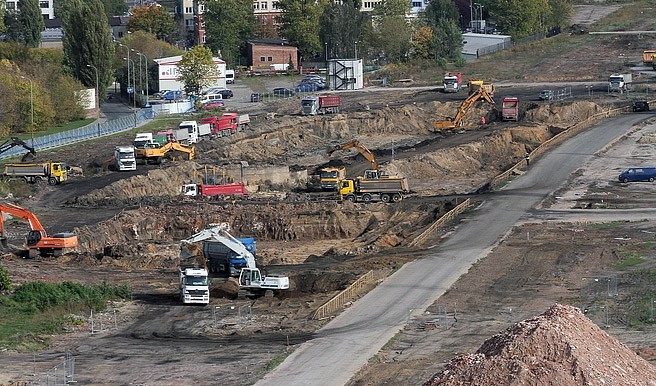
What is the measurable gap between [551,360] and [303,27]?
141 m

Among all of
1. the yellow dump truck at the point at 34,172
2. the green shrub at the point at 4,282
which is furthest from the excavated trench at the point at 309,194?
the green shrub at the point at 4,282

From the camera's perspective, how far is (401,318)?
4597 centimetres

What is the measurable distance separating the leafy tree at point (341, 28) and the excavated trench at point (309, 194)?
38.2 meters

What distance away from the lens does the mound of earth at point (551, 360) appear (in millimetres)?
22562

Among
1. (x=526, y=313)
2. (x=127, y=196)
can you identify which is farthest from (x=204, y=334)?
(x=127, y=196)

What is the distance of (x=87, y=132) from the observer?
104 m

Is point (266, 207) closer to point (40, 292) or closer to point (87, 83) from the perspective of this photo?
point (40, 292)

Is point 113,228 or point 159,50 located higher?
point 159,50

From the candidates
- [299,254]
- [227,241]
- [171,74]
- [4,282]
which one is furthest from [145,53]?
[4,282]

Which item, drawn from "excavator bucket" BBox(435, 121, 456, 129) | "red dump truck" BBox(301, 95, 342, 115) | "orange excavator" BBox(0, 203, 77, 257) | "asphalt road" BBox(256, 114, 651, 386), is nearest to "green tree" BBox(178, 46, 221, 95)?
"red dump truck" BBox(301, 95, 342, 115)

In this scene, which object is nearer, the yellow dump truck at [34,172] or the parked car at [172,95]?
the yellow dump truck at [34,172]

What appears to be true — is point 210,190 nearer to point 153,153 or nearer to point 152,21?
point 153,153

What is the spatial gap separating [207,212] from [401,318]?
2711 cm

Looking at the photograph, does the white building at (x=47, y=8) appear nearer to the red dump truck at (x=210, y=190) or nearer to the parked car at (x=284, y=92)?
the parked car at (x=284, y=92)
